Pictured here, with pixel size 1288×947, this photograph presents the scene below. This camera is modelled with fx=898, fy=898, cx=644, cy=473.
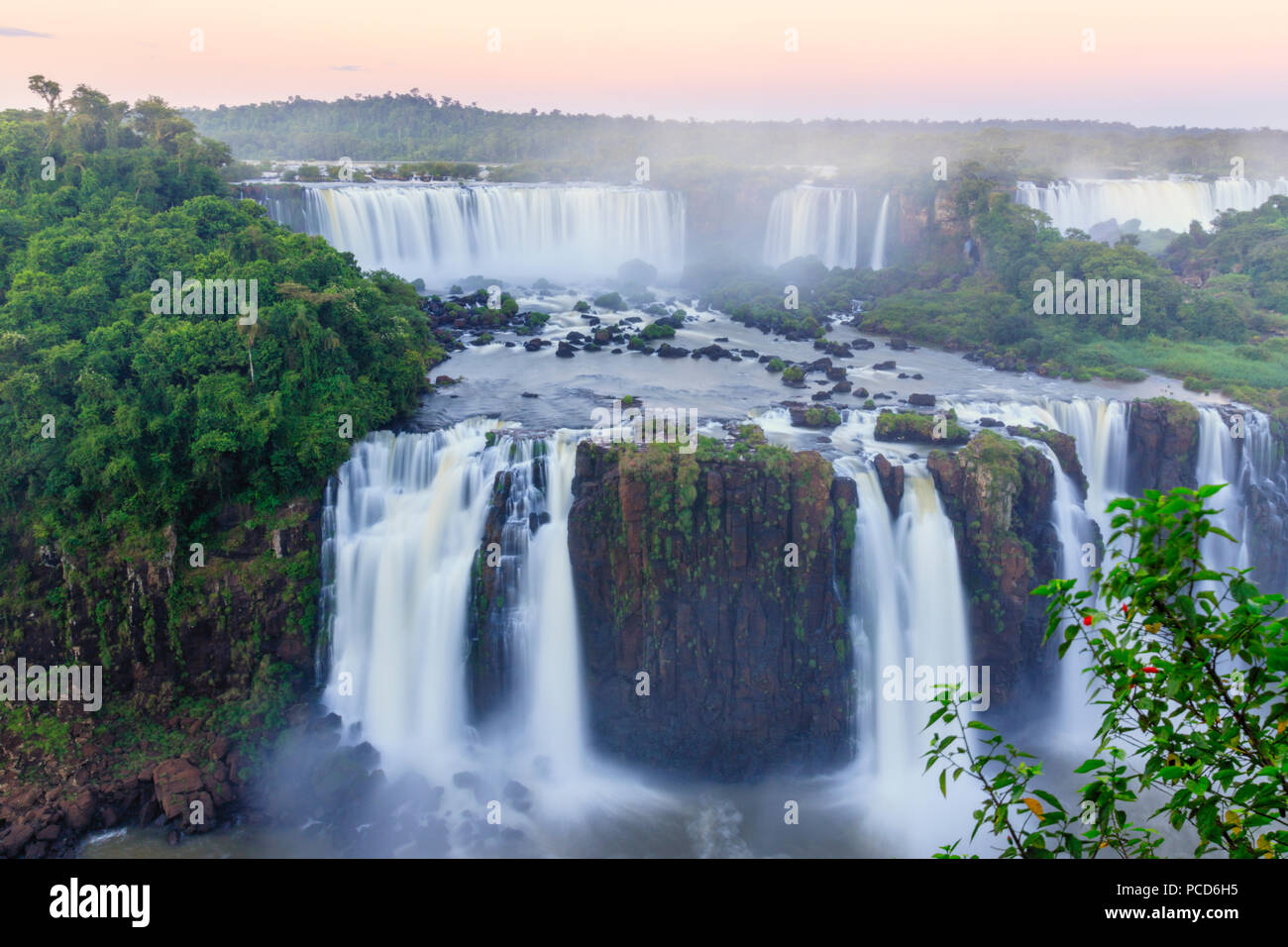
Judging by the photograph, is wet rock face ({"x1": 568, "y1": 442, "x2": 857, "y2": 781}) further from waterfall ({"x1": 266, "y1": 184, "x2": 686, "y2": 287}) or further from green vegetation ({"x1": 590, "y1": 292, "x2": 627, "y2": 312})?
waterfall ({"x1": 266, "y1": 184, "x2": 686, "y2": 287})

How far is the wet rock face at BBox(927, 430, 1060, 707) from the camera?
19109 mm

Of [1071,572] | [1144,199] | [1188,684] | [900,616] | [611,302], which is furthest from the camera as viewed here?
[1144,199]

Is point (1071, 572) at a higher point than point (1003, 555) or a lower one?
lower

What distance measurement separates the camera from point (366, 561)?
19.1 metres

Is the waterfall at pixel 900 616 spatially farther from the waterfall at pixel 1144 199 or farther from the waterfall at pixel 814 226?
the waterfall at pixel 1144 199

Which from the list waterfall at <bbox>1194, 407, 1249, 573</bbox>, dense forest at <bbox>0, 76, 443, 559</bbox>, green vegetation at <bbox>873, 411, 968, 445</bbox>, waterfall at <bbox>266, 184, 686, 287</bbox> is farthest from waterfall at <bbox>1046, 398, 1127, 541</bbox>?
waterfall at <bbox>266, 184, 686, 287</bbox>

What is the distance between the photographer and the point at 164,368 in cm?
1972

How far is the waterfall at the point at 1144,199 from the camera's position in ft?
153

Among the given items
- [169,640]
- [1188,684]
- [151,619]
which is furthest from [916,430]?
[1188,684]

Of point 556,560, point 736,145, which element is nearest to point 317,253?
point 556,560

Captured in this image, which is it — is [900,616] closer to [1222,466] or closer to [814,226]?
[1222,466]

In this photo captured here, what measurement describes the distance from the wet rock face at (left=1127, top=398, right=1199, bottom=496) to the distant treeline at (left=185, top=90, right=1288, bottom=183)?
3237cm

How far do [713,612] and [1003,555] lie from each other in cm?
633

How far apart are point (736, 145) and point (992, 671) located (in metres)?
59.3
